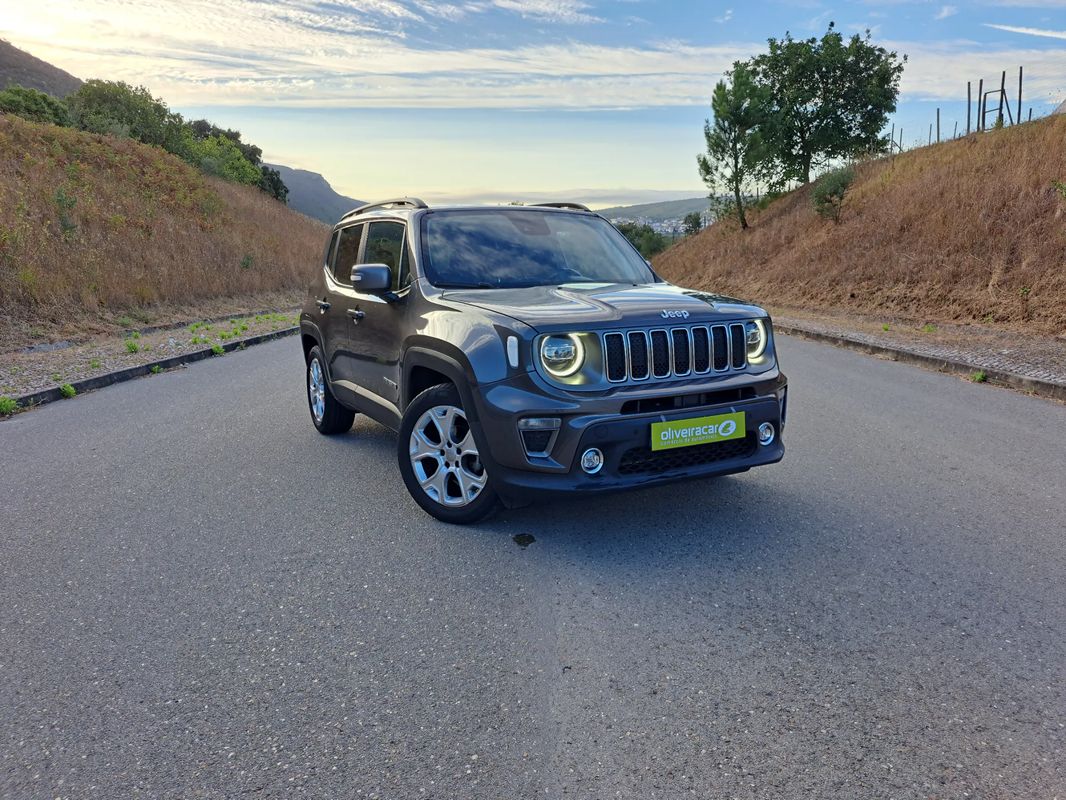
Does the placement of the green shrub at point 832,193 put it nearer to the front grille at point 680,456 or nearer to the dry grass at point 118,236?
the dry grass at point 118,236

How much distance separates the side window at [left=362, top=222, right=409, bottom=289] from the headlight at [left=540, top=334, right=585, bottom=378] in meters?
1.58

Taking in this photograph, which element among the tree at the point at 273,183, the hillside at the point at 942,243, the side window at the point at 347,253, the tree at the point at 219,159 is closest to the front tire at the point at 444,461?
the side window at the point at 347,253

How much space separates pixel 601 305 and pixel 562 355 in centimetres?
46

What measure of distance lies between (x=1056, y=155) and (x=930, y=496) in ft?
68.8

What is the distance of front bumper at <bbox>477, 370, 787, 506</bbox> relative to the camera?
409cm

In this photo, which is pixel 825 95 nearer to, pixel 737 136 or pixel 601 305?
pixel 737 136

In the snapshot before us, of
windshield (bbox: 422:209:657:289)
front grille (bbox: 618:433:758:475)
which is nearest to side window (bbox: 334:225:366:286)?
windshield (bbox: 422:209:657:289)

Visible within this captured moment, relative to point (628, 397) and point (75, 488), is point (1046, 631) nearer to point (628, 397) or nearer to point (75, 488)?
point (628, 397)

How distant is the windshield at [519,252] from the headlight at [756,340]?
1046 millimetres

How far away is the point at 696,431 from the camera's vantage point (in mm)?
4293

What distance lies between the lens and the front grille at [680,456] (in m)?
4.20

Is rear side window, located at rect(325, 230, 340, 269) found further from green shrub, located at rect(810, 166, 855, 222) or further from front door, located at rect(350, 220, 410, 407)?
green shrub, located at rect(810, 166, 855, 222)

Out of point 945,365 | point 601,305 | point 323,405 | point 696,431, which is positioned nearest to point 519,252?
point 601,305

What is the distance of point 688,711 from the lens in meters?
2.80
